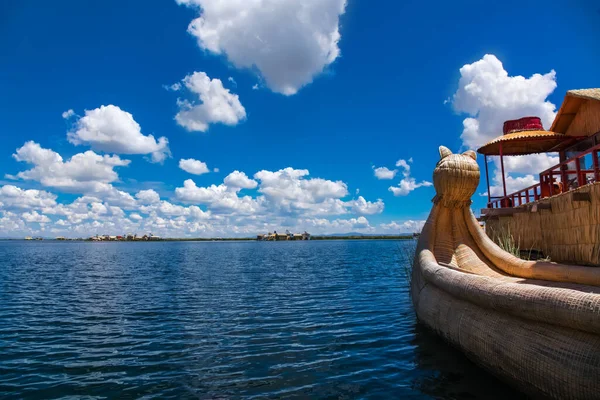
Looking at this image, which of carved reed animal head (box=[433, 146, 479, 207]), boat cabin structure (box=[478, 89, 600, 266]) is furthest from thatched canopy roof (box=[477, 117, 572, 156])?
carved reed animal head (box=[433, 146, 479, 207])

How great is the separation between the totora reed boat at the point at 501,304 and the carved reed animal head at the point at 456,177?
28 mm

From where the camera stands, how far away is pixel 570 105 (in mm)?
22422

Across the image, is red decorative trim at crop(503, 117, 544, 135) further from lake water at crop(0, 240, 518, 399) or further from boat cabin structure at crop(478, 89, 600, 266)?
lake water at crop(0, 240, 518, 399)

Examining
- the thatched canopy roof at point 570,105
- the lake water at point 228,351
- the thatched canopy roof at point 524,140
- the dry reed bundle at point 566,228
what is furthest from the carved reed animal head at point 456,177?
the thatched canopy roof at point 570,105

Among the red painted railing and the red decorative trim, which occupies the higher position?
the red decorative trim

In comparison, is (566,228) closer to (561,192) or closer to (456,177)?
(561,192)

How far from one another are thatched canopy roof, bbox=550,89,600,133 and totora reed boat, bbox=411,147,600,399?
37.9 ft

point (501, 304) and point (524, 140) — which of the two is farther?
point (524, 140)

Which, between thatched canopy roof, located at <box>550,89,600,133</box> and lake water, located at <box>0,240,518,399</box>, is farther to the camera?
thatched canopy roof, located at <box>550,89,600,133</box>

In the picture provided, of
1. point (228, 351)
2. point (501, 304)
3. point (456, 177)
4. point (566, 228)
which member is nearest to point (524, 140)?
point (566, 228)

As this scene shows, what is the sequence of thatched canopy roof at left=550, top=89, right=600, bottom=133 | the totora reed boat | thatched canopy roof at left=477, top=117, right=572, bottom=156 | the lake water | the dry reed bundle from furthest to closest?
thatched canopy roof at left=477, top=117, right=572, bottom=156, thatched canopy roof at left=550, top=89, right=600, bottom=133, the dry reed bundle, the lake water, the totora reed boat

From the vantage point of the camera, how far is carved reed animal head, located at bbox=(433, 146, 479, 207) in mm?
11922

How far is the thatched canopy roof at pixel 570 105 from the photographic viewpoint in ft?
63.8

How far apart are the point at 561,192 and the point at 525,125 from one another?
5313 millimetres
